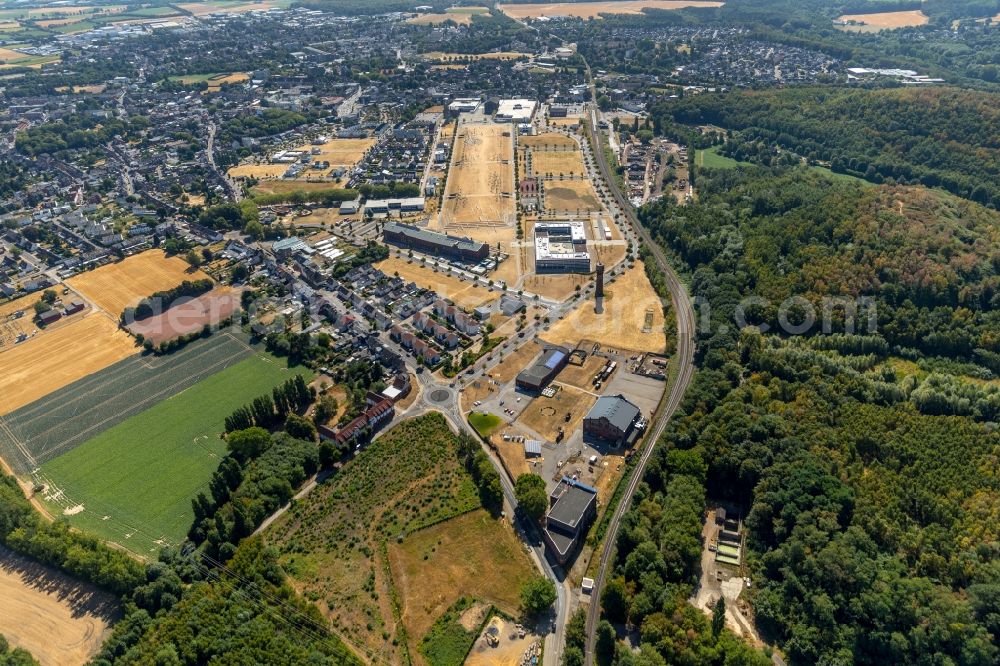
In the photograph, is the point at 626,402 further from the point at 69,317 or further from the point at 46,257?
the point at 46,257

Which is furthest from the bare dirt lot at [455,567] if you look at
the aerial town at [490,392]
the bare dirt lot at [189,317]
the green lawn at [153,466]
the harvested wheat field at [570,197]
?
the harvested wheat field at [570,197]

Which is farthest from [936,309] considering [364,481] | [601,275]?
[364,481]

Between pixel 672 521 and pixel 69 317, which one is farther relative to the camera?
pixel 69 317

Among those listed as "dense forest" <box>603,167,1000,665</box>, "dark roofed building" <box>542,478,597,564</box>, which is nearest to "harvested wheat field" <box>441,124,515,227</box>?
"dense forest" <box>603,167,1000,665</box>

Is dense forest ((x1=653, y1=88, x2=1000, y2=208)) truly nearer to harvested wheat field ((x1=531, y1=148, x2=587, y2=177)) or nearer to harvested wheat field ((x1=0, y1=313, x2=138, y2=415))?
harvested wheat field ((x1=531, y1=148, x2=587, y2=177))

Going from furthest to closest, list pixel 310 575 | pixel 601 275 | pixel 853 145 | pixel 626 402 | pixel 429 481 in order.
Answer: pixel 853 145 < pixel 601 275 < pixel 626 402 < pixel 429 481 < pixel 310 575

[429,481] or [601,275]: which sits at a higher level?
[601,275]
